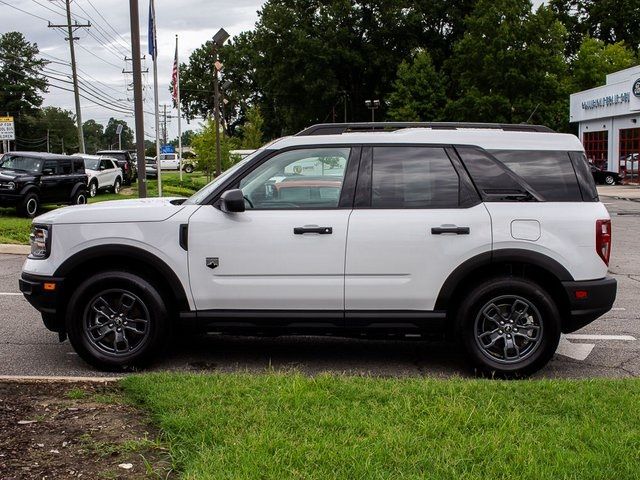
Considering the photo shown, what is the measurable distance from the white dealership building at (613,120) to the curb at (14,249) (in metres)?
34.7

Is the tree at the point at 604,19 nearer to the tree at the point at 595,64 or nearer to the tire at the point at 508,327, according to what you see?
the tree at the point at 595,64

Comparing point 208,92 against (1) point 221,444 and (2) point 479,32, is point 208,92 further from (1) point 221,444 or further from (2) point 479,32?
(1) point 221,444

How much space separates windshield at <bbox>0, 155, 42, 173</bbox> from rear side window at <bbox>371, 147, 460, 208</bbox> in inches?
673

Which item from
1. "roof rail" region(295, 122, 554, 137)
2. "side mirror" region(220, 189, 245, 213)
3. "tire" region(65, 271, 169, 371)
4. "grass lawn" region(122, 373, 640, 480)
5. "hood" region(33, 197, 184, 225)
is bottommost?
"grass lawn" region(122, 373, 640, 480)

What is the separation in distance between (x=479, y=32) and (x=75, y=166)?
37.8 m

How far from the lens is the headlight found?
594 cm

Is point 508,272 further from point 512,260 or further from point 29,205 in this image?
point 29,205

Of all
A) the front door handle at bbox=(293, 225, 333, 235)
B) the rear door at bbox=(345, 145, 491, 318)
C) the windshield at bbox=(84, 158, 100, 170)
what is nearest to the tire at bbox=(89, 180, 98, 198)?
the windshield at bbox=(84, 158, 100, 170)

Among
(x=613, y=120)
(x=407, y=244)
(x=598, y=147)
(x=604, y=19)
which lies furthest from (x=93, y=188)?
(x=604, y=19)

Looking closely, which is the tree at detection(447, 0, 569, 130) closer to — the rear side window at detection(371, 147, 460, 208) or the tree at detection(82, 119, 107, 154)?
the rear side window at detection(371, 147, 460, 208)

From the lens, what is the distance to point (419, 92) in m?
59.1

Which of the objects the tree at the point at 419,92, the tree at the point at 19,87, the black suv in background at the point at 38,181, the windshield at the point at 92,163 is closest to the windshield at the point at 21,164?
the black suv in background at the point at 38,181

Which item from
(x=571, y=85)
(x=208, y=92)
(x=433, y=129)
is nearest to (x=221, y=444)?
(x=433, y=129)

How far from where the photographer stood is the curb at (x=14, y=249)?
557 inches
